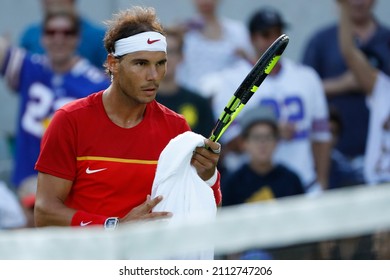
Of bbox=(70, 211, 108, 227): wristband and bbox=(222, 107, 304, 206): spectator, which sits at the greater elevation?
bbox=(222, 107, 304, 206): spectator

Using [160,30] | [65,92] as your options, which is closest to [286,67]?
[65,92]

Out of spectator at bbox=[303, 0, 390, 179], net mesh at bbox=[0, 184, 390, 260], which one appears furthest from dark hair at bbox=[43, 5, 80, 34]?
net mesh at bbox=[0, 184, 390, 260]

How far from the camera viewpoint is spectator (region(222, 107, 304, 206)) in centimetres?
816

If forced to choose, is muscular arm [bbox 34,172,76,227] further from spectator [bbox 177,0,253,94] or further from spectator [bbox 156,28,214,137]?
spectator [bbox 177,0,253,94]

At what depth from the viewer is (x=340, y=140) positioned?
9117mm

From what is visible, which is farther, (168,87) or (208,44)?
(208,44)

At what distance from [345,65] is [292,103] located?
2.01ft

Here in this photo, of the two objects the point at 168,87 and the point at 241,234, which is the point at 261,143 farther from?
the point at 241,234

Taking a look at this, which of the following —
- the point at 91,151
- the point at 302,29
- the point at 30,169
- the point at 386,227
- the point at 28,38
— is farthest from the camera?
the point at 302,29

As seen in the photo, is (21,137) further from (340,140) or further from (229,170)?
(340,140)

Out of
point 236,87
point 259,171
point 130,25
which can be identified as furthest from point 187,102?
point 130,25

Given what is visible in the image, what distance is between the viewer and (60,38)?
8.59 meters

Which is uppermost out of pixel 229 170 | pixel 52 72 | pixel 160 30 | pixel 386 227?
pixel 52 72

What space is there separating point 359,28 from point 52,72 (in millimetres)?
2494
